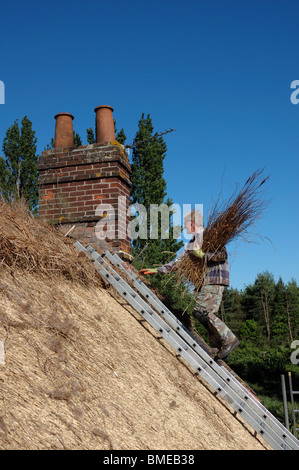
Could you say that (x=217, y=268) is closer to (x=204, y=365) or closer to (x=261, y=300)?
(x=204, y=365)

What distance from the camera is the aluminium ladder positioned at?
3.81m

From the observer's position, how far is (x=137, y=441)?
9.02 feet

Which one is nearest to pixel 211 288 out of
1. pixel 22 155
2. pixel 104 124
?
pixel 104 124

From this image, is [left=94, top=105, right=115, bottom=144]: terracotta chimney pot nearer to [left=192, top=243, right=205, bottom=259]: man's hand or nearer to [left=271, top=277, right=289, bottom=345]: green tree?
[left=192, top=243, right=205, bottom=259]: man's hand

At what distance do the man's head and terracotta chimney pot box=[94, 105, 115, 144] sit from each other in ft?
7.04

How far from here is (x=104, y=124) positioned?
22.1 ft

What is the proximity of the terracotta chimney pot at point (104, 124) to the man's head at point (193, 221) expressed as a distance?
2.14 metres

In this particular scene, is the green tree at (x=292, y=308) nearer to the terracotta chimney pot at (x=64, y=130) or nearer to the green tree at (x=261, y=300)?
the green tree at (x=261, y=300)

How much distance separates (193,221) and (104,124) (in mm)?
A: 2518

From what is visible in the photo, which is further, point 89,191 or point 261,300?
point 261,300

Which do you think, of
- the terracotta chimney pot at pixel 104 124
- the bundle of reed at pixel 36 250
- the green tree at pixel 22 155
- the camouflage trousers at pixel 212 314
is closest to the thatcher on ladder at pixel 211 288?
the camouflage trousers at pixel 212 314

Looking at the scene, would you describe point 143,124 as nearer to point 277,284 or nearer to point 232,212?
point 277,284
